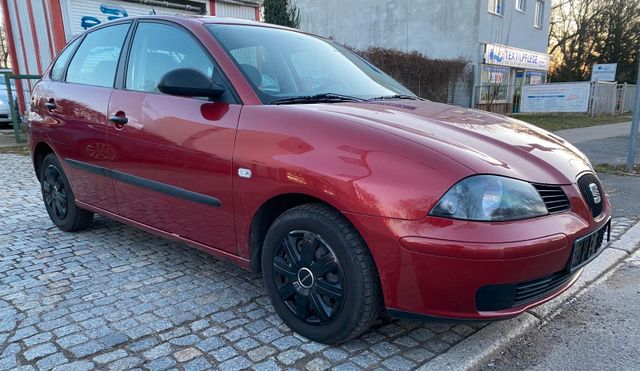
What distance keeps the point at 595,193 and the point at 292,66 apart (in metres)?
1.93

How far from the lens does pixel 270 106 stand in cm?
256

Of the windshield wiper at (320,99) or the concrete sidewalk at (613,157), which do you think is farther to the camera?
the concrete sidewalk at (613,157)

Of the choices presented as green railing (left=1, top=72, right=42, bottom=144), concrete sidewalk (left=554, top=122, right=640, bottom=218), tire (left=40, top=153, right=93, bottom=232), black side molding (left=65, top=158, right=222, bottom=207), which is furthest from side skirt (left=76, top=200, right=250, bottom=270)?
green railing (left=1, top=72, right=42, bottom=144)

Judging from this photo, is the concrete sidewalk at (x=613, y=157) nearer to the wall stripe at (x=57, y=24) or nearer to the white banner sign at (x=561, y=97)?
the white banner sign at (x=561, y=97)

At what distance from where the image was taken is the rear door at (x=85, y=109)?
350 centimetres

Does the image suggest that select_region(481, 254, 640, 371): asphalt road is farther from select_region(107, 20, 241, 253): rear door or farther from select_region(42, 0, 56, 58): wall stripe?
select_region(42, 0, 56, 58): wall stripe

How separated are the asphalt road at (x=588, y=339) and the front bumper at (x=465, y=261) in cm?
43

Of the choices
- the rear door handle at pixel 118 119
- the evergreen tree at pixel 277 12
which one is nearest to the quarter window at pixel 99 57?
the rear door handle at pixel 118 119

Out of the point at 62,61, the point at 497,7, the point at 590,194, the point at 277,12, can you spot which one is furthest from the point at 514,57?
the point at 590,194

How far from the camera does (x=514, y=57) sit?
2350 centimetres

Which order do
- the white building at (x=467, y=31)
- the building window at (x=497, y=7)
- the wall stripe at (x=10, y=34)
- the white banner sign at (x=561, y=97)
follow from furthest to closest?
the building window at (x=497, y=7), the white building at (x=467, y=31), the white banner sign at (x=561, y=97), the wall stripe at (x=10, y=34)

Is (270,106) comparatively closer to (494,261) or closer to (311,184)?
(311,184)

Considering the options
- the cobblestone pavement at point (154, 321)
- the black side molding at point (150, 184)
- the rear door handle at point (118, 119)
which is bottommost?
the cobblestone pavement at point (154, 321)

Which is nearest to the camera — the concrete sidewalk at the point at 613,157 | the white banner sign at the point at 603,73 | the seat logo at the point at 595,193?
the seat logo at the point at 595,193
